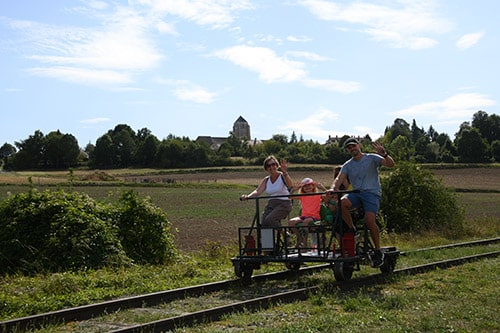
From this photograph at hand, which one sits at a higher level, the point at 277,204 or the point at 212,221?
the point at 277,204

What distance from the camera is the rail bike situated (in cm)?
880

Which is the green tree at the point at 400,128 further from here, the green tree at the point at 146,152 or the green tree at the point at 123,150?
the green tree at the point at 123,150

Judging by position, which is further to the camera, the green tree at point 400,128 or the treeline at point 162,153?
the green tree at point 400,128

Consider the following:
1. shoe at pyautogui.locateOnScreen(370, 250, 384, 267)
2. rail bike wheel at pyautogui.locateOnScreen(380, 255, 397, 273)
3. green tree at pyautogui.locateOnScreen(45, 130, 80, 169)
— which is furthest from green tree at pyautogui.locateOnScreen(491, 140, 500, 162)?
shoe at pyautogui.locateOnScreen(370, 250, 384, 267)

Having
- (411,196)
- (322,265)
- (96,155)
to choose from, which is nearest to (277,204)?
(322,265)

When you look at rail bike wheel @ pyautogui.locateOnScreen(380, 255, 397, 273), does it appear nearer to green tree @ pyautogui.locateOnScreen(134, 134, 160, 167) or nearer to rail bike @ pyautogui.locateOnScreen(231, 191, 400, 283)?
rail bike @ pyautogui.locateOnScreen(231, 191, 400, 283)

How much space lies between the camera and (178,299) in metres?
8.27

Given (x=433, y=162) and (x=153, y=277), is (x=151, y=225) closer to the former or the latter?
(x=153, y=277)

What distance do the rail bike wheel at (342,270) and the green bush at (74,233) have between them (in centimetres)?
453

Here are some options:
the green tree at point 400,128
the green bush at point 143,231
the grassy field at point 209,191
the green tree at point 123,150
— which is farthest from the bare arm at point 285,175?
the green tree at point 400,128

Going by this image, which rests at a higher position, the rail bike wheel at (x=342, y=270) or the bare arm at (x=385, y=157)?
the bare arm at (x=385, y=157)

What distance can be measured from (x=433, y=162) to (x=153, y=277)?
9439 cm

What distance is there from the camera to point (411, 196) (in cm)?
2059

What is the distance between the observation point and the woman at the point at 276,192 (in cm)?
988
